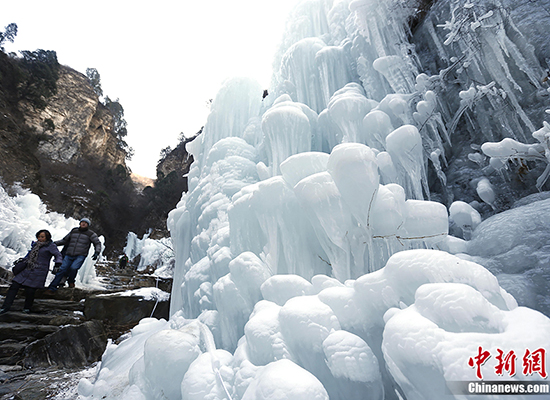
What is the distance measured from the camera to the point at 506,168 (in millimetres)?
3756

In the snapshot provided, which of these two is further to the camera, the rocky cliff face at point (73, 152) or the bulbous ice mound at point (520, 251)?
the rocky cliff face at point (73, 152)

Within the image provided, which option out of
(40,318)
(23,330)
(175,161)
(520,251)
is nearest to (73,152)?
(175,161)

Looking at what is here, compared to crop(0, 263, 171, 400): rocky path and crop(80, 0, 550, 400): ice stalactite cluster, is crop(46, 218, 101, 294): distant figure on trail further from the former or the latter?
crop(80, 0, 550, 400): ice stalactite cluster

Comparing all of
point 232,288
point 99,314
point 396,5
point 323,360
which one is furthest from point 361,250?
point 396,5

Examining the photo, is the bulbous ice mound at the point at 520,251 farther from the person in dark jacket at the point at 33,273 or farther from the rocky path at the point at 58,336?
the person in dark jacket at the point at 33,273

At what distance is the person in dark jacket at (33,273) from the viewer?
13.9 feet

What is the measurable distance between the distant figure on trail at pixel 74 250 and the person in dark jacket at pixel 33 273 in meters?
0.46

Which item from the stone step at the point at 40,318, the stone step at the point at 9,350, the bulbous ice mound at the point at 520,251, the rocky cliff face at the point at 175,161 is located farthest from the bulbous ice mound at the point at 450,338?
the rocky cliff face at the point at 175,161

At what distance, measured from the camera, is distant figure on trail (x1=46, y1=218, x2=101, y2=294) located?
507cm

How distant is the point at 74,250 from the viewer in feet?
16.6

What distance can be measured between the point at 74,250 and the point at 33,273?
2.57ft

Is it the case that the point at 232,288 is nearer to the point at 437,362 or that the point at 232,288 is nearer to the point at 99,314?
the point at 437,362

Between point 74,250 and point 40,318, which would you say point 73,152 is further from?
point 40,318

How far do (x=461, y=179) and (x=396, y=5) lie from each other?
378 centimetres
